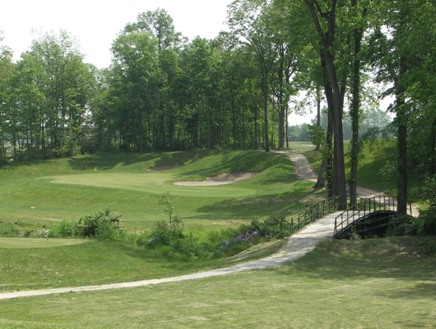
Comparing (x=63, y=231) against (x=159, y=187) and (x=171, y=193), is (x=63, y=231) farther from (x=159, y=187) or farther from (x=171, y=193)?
(x=159, y=187)

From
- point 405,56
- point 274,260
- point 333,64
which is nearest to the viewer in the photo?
point 274,260

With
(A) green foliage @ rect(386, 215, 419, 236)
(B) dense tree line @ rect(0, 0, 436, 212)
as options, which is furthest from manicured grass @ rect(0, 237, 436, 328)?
(B) dense tree line @ rect(0, 0, 436, 212)

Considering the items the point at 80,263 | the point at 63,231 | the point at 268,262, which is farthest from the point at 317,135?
the point at 80,263

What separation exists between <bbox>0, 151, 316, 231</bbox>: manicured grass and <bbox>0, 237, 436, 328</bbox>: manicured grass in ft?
45.8

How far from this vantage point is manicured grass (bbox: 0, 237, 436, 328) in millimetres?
10227

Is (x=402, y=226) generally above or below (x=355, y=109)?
below

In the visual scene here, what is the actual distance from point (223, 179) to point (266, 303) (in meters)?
48.5

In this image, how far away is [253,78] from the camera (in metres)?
77.6

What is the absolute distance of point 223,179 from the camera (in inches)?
2393

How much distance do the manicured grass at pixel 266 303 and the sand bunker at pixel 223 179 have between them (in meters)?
37.3

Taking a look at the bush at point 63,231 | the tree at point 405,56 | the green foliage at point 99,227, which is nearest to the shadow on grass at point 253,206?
the green foliage at point 99,227

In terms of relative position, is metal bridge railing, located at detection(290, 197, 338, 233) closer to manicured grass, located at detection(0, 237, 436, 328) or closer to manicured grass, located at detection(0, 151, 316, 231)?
manicured grass, located at detection(0, 151, 316, 231)

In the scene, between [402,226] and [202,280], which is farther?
[402,226]

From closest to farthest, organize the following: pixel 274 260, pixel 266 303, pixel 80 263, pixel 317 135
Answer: pixel 266 303, pixel 274 260, pixel 80 263, pixel 317 135
